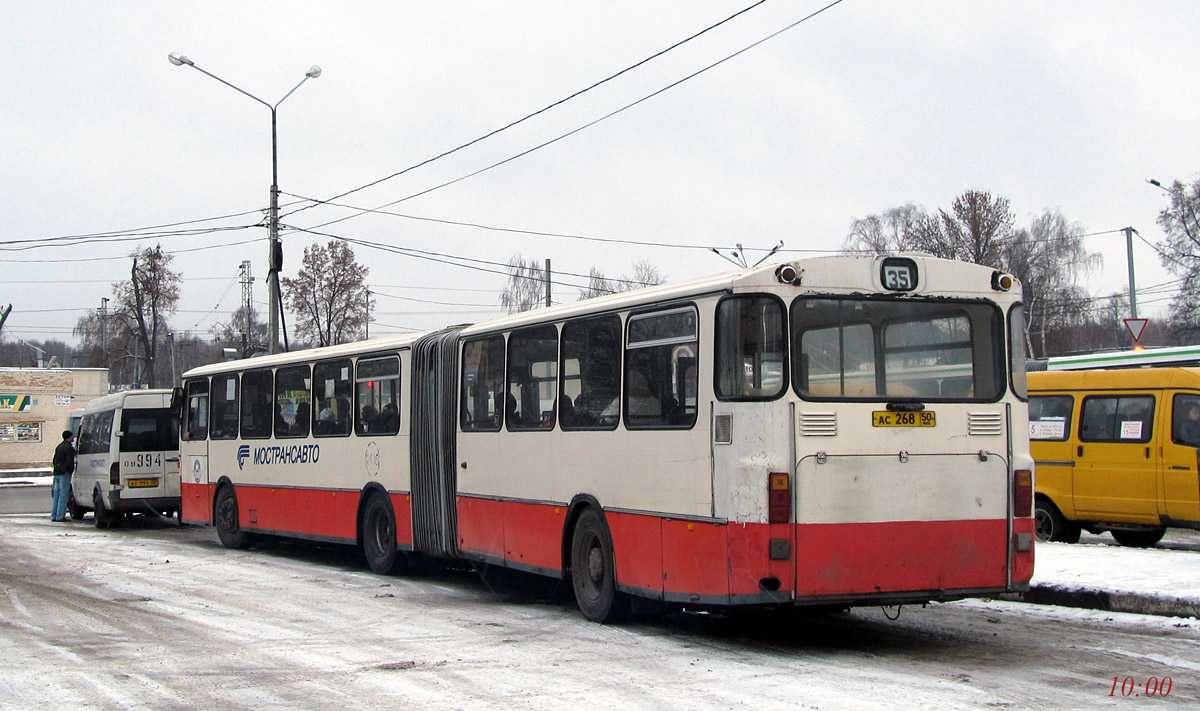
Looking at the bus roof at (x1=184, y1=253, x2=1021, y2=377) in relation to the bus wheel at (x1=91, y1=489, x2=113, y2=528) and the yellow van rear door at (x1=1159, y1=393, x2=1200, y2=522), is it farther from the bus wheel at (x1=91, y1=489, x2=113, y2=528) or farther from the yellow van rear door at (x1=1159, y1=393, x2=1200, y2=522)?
the bus wheel at (x1=91, y1=489, x2=113, y2=528)

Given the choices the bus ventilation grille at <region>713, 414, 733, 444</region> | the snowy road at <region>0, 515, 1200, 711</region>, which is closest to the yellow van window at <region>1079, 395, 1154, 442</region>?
the snowy road at <region>0, 515, 1200, 711</region>

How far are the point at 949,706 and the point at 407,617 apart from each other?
5464mm

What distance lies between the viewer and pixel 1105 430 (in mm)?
15820

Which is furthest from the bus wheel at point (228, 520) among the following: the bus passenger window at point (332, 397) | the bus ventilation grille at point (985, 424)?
the bus ventilation grille at point (985, 424)

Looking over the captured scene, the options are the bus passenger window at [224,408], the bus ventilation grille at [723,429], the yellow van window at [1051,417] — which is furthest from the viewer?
the bus passenger window at [224,408]

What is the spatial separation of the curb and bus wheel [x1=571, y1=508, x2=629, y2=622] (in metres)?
3.25

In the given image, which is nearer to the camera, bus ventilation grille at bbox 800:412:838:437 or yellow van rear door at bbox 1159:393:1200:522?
bus ventilation grille at bbox 800:412:838:437

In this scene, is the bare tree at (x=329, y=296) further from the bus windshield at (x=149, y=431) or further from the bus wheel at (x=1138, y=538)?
the bus wheel at (x=1138, y=538)

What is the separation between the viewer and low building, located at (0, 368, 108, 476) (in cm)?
5544

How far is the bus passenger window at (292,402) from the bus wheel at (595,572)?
267 inches

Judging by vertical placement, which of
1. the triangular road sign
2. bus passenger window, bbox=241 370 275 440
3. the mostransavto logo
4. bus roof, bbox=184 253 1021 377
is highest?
the triangular road sign

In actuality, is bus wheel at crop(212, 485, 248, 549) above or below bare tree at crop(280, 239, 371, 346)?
below

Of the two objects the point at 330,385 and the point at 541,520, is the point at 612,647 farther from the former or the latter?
the point at 330,385

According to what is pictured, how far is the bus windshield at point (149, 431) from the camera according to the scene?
2197 cm
